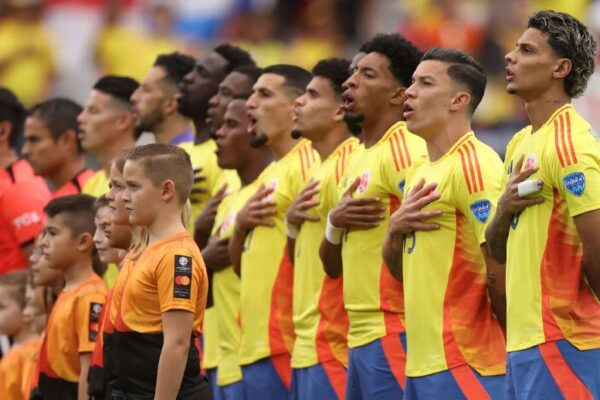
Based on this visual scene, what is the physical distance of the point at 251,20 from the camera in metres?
19.2

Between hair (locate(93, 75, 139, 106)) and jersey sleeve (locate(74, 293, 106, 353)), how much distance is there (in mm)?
3248

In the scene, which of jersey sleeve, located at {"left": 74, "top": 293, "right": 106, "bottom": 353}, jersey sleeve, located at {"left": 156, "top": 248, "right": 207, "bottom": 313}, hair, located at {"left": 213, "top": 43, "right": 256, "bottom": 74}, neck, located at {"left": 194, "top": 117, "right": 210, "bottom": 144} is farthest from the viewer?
hair, located at {"left": 213, "top": 43, "right": 256, "bottom": 74}

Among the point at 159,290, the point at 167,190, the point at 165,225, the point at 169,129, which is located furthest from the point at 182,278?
the point at 169,129

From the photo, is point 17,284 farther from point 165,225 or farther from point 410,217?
point 410,217

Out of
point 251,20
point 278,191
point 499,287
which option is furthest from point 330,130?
point 251,20

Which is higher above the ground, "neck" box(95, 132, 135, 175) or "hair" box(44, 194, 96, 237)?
"neck" box(95, 132, 135, 175)

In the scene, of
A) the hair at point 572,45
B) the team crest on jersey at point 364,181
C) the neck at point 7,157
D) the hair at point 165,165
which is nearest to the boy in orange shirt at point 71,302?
the hair at point 165,165

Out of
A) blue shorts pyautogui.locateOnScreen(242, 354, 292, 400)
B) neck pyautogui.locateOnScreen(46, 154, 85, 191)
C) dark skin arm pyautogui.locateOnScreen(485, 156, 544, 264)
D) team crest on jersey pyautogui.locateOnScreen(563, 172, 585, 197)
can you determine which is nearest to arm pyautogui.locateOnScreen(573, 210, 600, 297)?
team crest on jersey pyautogui.locateOnScreen(563, 172, 585, 197)

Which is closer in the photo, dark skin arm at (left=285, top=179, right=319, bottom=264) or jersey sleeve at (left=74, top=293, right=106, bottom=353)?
jersey sleeve at (left=74, top=293, right=106, bottom=353)

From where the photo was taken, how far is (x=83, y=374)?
8.76m

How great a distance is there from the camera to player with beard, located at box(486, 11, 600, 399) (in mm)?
7078

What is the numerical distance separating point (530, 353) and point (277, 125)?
3.48 metres

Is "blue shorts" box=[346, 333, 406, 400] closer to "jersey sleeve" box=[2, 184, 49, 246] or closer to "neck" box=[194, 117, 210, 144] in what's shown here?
"neck" box=[194, 117, 210, 144]

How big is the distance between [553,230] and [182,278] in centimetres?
179
